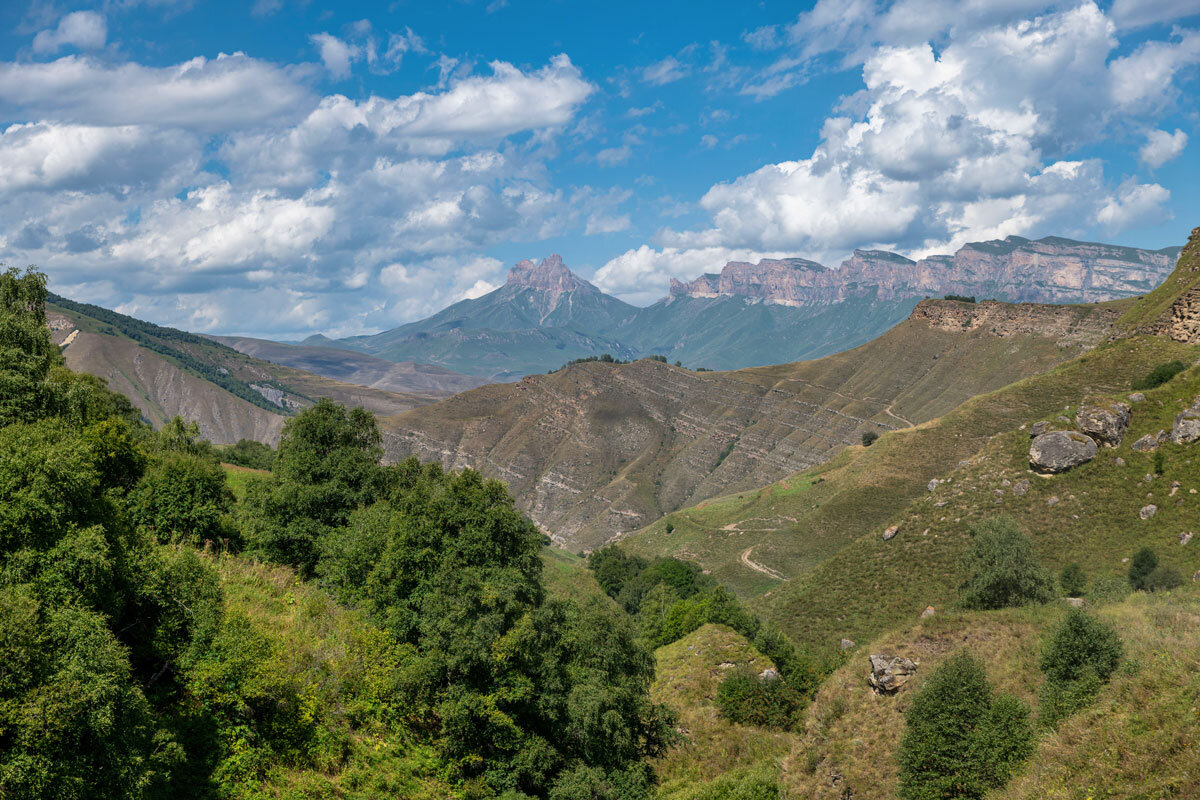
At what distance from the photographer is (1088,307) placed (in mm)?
190750

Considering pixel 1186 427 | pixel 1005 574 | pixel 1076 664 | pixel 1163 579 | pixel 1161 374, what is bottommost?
pixel 1163 579

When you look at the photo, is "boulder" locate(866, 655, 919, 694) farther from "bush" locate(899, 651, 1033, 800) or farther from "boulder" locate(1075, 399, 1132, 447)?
"boulder" locate(1075, 399, 1132, 447)

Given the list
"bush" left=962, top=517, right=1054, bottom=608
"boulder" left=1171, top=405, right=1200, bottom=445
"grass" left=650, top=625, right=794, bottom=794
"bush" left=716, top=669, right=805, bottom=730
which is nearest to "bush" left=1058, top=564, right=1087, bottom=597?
"bush" left=962, top=517, right=1054, bottom=608

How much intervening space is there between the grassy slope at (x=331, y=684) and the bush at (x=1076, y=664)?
2263 centimetres

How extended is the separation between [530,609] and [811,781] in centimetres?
1593

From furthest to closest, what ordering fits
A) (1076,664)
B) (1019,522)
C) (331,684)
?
(1019,522) → (1076,664) → (331,684)

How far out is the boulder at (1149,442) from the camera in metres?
59.5

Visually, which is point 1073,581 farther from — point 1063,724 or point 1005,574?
point 1063,724

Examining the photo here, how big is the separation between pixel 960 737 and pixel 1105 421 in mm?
50598

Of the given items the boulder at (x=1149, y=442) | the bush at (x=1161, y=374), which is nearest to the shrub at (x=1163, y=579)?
the boulder at (x=1149, y=442)

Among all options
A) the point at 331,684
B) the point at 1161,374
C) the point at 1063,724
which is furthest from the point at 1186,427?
the point at 331,684

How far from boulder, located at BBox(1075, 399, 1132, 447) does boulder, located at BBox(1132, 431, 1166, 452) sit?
1862 mm

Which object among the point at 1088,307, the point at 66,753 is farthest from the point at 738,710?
the point at 1088,307

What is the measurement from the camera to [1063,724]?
23.9 metres
